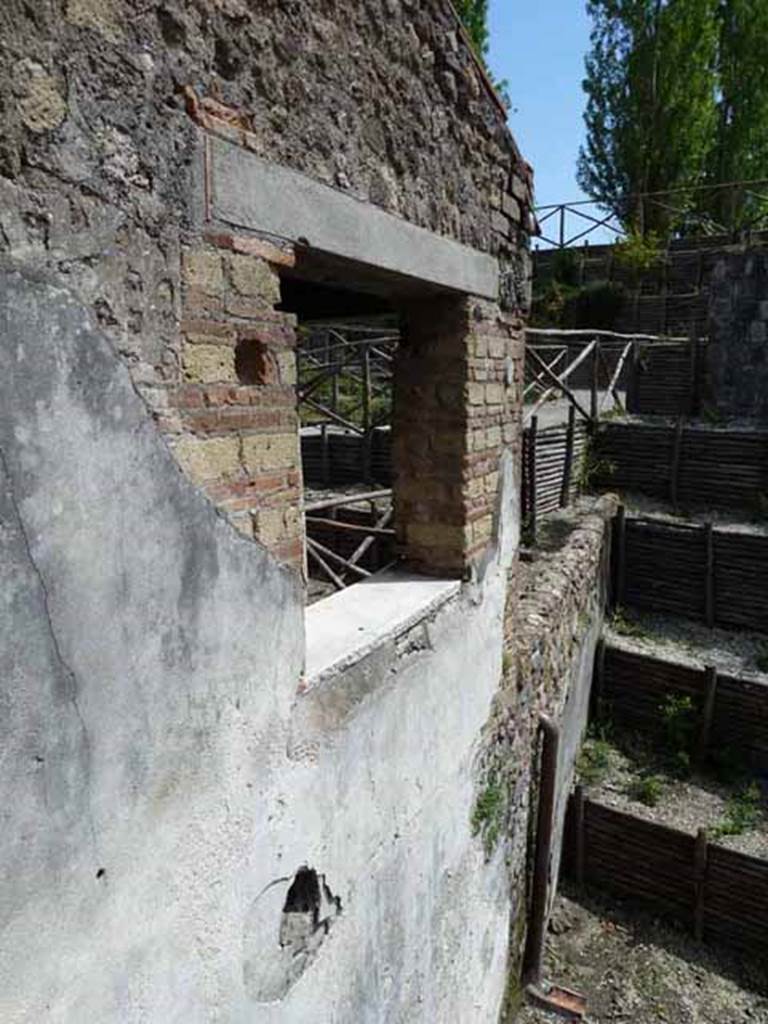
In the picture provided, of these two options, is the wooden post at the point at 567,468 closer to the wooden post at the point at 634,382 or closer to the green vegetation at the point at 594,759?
the green vegetation at the point at 594,759

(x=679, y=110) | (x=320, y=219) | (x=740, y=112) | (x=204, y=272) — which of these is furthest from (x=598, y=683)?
(x=740, y=112)

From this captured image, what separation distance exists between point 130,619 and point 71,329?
0.65 m

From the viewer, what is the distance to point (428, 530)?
3.30 m

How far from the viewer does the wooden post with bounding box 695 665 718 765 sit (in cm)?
691

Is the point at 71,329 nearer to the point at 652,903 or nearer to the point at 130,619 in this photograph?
the point at 130,619

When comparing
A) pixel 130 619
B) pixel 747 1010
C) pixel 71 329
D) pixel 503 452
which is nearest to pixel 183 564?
pixel 130 619

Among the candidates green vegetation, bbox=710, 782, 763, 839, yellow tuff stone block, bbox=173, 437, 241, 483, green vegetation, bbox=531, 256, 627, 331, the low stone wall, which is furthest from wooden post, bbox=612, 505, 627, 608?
green vegetation, bbox=531, 256, 627, 331

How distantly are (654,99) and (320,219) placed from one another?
21.9 meters

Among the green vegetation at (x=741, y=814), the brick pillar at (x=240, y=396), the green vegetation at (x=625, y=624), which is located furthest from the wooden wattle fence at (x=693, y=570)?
the brick pillar at (x=240, y=396)

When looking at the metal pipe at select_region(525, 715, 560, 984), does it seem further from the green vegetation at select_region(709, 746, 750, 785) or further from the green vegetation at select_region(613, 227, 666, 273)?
the green vegetation at select_region(613, 227, 666, 273)

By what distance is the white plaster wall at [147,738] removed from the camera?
1406 mm

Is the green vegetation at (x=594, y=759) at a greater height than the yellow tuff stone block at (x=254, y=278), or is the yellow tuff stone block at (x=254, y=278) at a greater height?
the yellow tuff stone block at (x=254, y=278)

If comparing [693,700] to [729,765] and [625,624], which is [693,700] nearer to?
[729,765]

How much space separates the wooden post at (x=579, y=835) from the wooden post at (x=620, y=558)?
3027 millimetres
